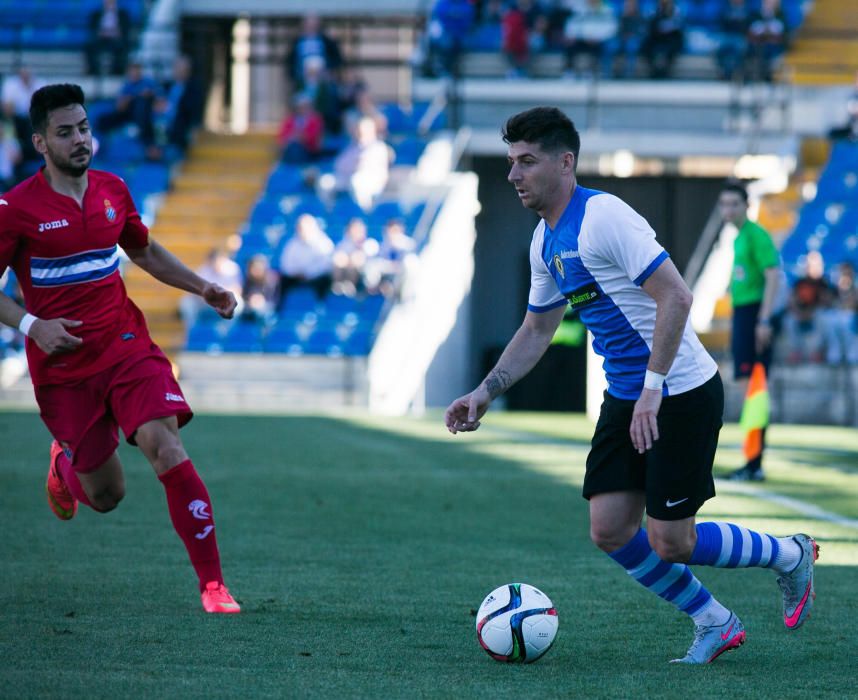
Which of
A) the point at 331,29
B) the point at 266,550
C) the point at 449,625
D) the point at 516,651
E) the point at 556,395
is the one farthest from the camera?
the point at 331,29

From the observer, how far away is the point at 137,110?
25.3m

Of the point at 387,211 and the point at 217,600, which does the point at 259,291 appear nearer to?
the point at 387,211

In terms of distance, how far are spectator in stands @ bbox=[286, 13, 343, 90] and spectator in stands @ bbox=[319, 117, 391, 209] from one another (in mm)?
2375

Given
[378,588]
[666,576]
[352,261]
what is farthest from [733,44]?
[666,576]

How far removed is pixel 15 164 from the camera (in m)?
23.8

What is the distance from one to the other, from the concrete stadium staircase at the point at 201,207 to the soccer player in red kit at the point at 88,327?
15.5 m

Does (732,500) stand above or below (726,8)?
below

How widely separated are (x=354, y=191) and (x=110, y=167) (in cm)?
435

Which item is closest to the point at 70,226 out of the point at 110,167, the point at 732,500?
the point at 732,500

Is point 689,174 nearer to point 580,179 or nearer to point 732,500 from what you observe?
point 580,179

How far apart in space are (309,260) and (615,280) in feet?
53.6

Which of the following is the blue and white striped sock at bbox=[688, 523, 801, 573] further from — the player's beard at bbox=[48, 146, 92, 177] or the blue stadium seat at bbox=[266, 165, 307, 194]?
the blue stadium seat at bbox=[266, 165, 307, 194]

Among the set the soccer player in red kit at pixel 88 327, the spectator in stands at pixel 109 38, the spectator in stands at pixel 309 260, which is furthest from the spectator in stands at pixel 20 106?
the soccer player in red kit at pixel 88 327

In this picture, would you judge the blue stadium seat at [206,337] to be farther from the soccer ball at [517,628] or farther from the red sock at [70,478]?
the soccer ball at [517,628]
